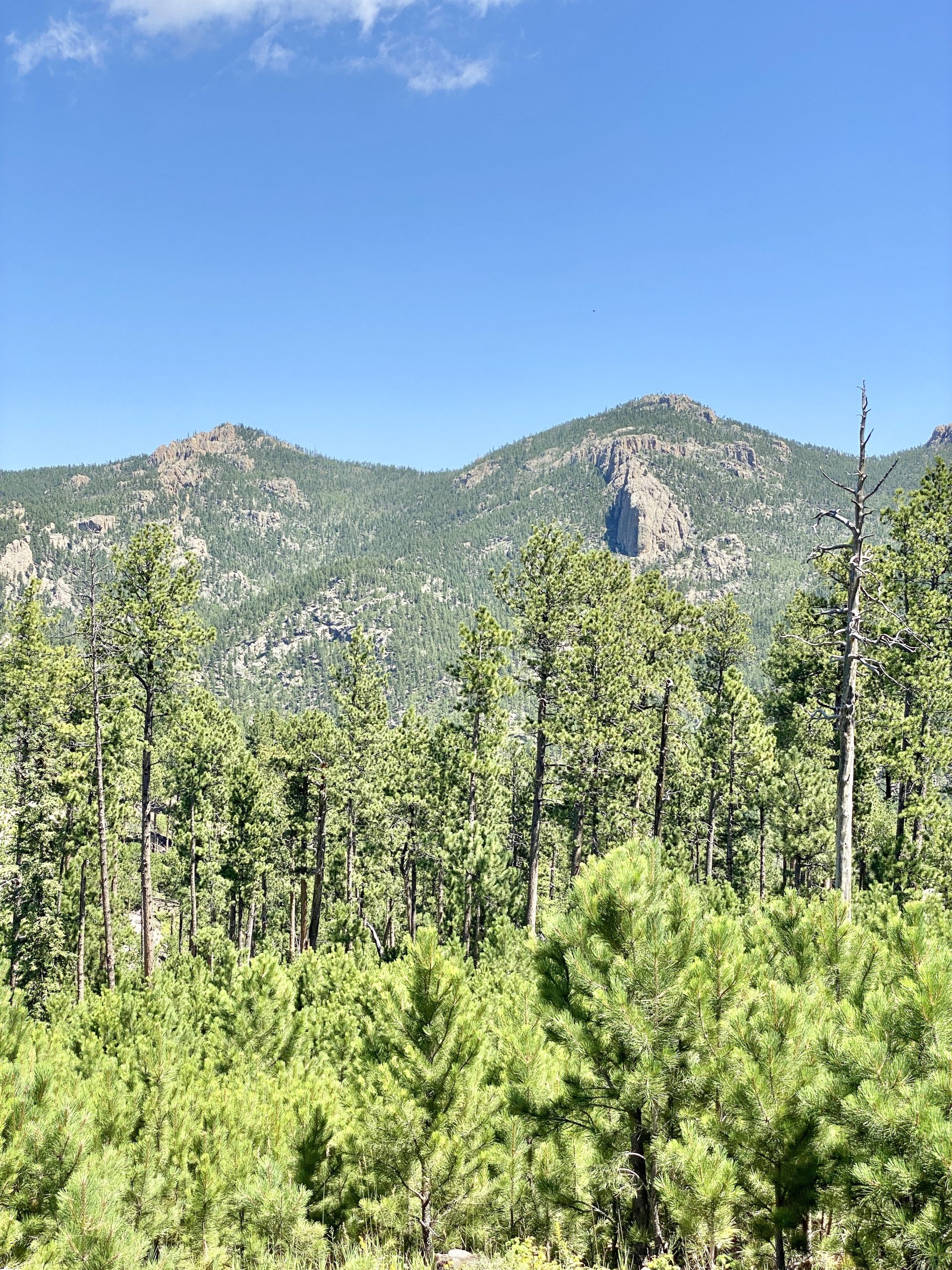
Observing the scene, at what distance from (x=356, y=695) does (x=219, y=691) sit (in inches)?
6228

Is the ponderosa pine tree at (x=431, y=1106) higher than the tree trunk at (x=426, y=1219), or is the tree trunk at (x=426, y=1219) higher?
the ponderosa pine tree at (x=431, y=1106)

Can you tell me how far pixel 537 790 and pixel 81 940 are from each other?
14.7 meters

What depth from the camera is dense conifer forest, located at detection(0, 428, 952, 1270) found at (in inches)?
156

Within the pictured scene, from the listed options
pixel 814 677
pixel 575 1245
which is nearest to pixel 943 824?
pixel 814 677

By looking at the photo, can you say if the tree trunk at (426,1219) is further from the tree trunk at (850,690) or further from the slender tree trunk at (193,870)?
the slender tree trunk at (193,870)

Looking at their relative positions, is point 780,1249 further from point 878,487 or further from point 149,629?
point 149,629

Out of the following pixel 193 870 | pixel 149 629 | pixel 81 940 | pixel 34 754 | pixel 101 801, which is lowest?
pixel 81 940

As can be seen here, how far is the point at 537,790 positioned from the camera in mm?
20266

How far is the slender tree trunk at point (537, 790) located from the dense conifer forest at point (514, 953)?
0.14 m

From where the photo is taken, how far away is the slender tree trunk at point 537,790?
19.8m

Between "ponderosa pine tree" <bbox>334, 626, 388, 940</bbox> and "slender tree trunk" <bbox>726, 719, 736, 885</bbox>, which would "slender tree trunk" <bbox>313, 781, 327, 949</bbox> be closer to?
"ponderosa pine tree" <bbox>334, 626, 388, 940</bbox>

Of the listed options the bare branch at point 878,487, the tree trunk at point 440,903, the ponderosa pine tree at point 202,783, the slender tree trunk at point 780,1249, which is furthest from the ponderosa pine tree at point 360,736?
the slender tree trunk at point 780,1249

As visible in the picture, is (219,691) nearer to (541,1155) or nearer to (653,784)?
(653,784)

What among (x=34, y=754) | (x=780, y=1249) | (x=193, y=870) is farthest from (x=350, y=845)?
(x=780, y=1249)
